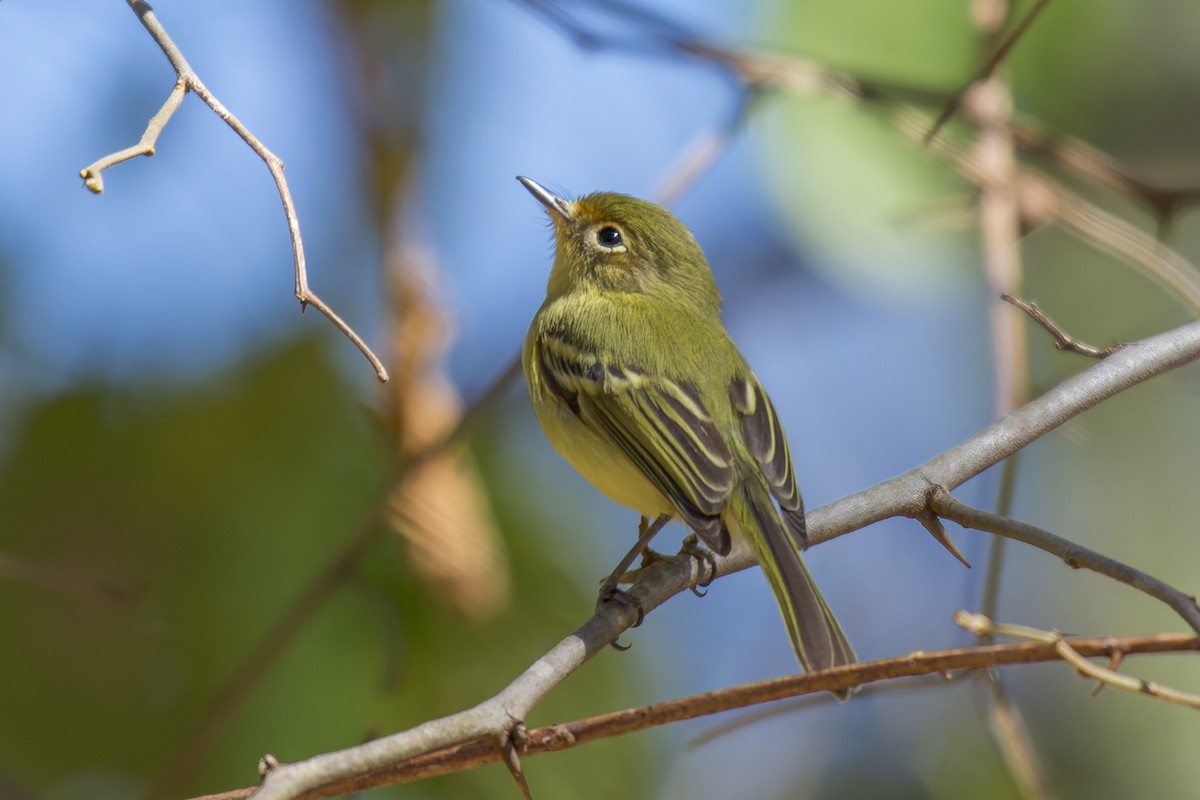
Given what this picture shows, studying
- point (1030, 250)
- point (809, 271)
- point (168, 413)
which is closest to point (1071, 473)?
point (1030, 250)

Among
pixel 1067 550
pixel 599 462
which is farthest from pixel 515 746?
pixel 599 462

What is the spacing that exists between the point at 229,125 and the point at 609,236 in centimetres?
229

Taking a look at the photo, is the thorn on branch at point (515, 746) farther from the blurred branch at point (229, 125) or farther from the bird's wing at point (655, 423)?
the bird's wing at point (655, 423)

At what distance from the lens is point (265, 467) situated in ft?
10.9

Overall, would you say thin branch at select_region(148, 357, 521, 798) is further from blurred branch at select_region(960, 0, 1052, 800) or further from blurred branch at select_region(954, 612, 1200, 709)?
blurred branch at select_region(954, 612, 1200, 709)

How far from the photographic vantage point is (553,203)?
4.04m

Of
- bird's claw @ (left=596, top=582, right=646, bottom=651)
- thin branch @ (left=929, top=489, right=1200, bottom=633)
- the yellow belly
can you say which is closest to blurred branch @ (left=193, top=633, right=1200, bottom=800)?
thin branch @ (left=929, top=489, right=1200, bottom=633)

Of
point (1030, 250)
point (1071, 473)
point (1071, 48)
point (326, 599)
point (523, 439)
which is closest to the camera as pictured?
point (326, 599)

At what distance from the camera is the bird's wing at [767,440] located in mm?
3078

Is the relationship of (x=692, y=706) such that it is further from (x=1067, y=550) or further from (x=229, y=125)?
(x=229, y=125)

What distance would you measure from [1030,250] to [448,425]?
102 inches

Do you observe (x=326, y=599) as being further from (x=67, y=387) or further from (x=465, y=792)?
(x=67, y=387)

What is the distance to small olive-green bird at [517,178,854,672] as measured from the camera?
283 centimetres

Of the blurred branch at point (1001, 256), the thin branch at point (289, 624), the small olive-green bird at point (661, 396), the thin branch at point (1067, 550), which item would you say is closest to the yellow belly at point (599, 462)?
the small olive-green bird at point (661, 396)
